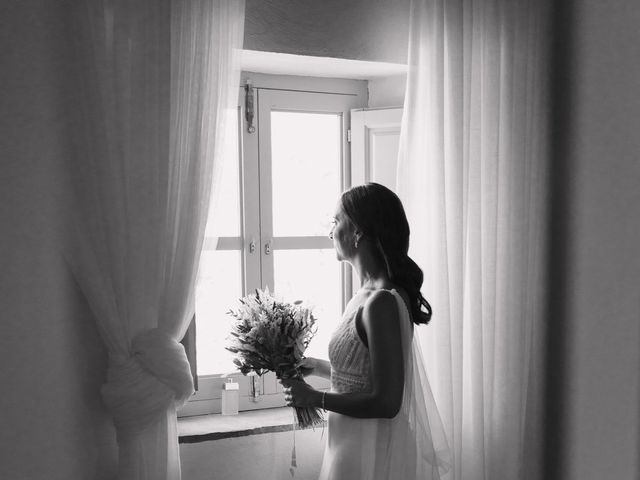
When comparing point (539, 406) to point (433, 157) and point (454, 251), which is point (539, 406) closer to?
point (454, 251)

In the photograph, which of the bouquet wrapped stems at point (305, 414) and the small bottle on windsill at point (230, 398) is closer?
the bouquet wrapped stems at point (305, 414)

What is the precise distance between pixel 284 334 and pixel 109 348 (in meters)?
0.60

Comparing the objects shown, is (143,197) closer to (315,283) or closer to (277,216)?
(277,216)

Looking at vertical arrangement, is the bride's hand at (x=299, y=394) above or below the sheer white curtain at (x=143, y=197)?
below

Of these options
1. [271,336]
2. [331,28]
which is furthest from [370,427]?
[331,28]

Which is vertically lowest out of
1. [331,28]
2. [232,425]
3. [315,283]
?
[232,425]

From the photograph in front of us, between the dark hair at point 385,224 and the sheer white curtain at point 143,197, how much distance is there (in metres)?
0.54

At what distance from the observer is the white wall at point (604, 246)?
2184 millimetres

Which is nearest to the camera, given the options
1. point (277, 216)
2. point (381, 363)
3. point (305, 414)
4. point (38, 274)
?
point (38, 274)

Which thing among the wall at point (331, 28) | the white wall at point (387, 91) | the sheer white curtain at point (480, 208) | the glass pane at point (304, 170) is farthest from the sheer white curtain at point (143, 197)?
the white wall at point (387, 91)

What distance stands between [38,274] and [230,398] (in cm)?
115

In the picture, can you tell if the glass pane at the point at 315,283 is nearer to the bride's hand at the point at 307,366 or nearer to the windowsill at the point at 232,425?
the windowsill at the point at 232,425

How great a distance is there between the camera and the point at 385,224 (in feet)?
6.27

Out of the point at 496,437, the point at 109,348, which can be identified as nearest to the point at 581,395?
the point at 496,437
